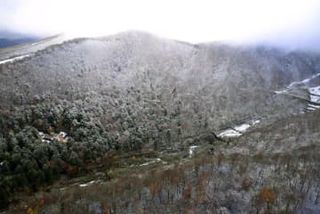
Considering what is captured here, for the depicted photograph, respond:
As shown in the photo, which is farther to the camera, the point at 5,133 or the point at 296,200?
the point at 5,133

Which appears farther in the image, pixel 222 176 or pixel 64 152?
pixel 64 152

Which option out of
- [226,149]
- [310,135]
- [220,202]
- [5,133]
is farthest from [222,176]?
[5,133]

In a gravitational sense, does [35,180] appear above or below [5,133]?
below

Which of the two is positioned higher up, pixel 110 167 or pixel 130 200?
pixel 130 200

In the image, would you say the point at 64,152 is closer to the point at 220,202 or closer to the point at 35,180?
the point at 35,180

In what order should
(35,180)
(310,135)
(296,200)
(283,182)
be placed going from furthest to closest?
1. (310,135)
2. (35,180)
3. (283,182)
4. (296,200)

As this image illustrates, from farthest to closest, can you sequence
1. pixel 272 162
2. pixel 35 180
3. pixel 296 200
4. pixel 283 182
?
pixel 35 180, pixel 272 162, pixel 283 182, pixel 296 200

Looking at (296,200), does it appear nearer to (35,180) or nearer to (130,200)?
(130,200)

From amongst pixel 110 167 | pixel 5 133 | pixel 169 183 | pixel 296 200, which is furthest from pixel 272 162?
pixel 5 133

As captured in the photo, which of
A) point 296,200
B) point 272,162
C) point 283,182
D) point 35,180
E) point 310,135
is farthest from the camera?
point 310,135
